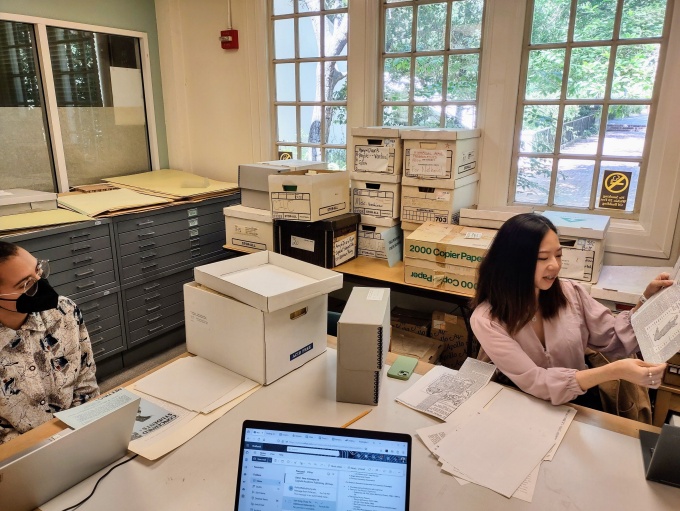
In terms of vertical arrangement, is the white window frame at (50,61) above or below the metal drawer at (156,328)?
above

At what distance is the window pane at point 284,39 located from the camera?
3.44m

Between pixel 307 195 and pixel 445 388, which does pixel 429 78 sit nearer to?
pixel 307 195

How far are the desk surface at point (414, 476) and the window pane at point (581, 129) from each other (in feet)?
5.72

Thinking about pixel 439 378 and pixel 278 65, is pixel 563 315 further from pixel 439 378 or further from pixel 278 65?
pixel 278 65

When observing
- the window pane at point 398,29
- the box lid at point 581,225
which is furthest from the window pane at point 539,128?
the window pane at point 398,29

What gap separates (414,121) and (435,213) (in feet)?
2.53

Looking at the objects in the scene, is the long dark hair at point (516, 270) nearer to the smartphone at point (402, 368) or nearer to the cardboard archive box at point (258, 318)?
the smartphone at point (402, 368)

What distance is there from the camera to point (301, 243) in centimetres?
283

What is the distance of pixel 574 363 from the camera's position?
176cm

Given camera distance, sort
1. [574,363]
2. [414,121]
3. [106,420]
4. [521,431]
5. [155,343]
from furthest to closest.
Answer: [155,343] < [414,121] < [574,363] < [521,431] < [106,420]

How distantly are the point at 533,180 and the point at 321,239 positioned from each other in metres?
1.29

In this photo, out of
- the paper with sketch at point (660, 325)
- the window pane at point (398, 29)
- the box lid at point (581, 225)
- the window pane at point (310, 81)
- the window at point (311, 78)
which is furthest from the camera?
the window pane at point (310, 81)

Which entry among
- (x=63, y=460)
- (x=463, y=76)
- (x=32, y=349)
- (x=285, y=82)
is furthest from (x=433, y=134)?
(x=63, y=460)

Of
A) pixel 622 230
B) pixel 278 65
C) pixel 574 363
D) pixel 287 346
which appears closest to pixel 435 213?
pixel 622 230
